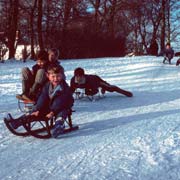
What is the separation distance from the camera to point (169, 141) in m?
5.74

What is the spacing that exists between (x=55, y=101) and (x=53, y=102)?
1.5 inches

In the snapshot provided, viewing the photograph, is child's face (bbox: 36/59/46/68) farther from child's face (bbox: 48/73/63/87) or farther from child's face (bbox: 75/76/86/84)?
child's face (bbox: 75/76/86/84)

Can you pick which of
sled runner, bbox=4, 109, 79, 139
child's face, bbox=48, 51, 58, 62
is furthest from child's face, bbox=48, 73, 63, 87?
child's face, bbox=48, 51, 58, 62

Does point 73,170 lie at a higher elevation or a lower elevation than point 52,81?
lower

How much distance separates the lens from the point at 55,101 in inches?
243

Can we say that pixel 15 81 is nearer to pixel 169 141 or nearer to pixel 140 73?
pixel 140 73

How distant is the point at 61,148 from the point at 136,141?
1140 millimetres

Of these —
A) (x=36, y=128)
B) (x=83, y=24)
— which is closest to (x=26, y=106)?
(x=36, y=128)

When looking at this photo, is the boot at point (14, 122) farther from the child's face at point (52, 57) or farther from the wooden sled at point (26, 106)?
the child's face at point (52, 57)

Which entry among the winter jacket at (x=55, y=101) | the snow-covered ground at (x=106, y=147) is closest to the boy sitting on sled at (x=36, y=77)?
the snow-covered ground at (x=106, y=147)

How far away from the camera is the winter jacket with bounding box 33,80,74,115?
241 inches

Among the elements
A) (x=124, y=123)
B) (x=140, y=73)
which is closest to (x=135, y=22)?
(x=140, y=73)

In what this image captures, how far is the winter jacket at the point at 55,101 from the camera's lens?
20.1 feet

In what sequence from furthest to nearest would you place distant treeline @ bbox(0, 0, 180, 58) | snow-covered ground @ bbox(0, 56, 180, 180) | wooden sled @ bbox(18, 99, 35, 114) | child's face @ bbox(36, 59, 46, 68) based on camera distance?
distant treeline @ bbox(0, 0, 180, 58) < child's face @ bbox(36, 59, 46, 68) < wooden sled @ bbox(18, 99, 35, 114) < snow-covered ground @ bbox(0, 56, 180, 180)
